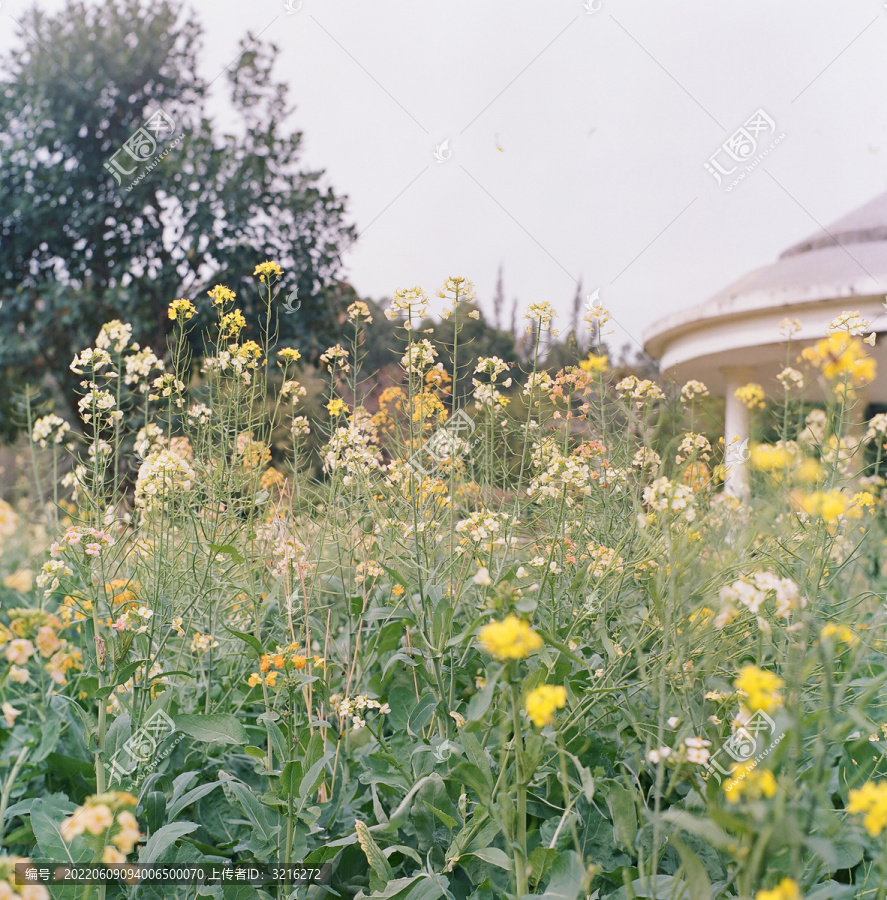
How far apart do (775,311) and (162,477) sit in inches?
175

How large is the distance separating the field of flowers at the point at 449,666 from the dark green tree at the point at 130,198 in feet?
13.2

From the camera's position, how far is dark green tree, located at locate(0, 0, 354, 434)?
559cm

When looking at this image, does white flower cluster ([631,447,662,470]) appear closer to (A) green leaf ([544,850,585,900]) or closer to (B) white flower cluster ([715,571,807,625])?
(B) white flower cluster ([715,571,807,625])

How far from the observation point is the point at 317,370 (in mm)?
5875

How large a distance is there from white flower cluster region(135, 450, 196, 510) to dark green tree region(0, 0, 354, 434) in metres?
4.04

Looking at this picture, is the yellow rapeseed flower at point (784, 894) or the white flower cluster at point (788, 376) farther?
the white flower cluster at point (788, 376)

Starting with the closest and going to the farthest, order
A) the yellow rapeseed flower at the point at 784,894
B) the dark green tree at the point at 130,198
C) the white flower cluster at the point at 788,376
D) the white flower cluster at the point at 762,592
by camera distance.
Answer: the yellow rapeseed flower at the point at 784,894, the white flower cluster at the point at 762,592, the white flower cluster at the point at 788,376, the dark green tree at the point at 130,198

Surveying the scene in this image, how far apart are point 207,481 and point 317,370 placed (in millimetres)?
4402

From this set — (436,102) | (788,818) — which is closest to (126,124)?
(436,102)

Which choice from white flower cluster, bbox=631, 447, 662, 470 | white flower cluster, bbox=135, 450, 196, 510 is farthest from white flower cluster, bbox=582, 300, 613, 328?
white flower cluster, bbox=135, 450, 196, 510

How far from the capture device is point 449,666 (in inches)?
59.2

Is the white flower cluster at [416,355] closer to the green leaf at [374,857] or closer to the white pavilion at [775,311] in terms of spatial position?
the green leaf at [374,857]

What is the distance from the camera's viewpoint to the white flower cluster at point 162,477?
1.38 meters

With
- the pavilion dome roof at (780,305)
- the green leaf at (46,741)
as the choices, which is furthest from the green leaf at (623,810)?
the pavilion dome roof at (780,305)
